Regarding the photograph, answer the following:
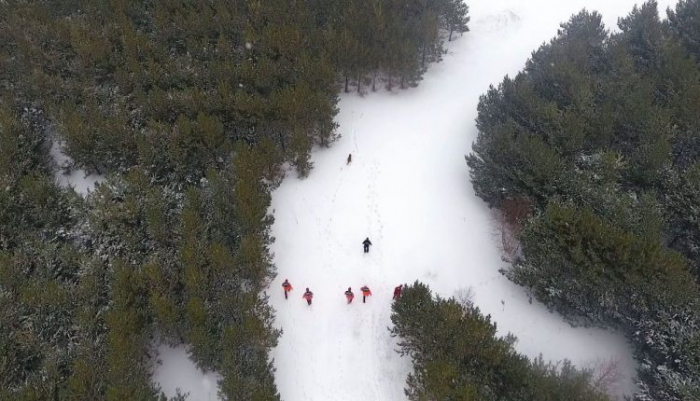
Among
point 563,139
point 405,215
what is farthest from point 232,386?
point 563,139

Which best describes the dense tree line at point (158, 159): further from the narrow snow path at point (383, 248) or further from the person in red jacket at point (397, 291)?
the person in red jacket at point (397, 291)

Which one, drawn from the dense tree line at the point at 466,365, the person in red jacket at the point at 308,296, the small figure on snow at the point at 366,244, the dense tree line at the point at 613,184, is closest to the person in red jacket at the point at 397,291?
the dense tree line at the point at 466,365

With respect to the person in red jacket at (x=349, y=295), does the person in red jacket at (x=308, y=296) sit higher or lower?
higher

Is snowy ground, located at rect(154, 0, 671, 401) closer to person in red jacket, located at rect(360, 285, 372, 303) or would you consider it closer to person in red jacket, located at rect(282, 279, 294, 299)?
person in red jacket, located at rect(360, 285, 372, 303)

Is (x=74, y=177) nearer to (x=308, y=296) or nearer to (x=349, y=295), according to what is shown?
(x=308, y=296)

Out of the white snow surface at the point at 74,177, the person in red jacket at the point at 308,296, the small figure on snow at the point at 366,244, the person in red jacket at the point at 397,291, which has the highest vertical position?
the white snow surface at the point at 74,177

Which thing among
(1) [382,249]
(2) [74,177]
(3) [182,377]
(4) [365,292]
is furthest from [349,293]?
(2) [74,177]

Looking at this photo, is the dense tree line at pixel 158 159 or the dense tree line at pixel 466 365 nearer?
the dense tree line at pixel 466 365
